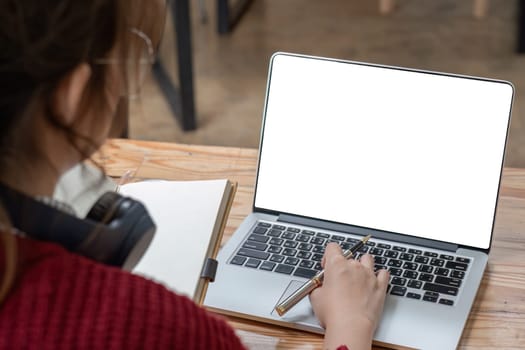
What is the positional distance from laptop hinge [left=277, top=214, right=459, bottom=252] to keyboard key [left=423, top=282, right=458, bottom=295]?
0.09m

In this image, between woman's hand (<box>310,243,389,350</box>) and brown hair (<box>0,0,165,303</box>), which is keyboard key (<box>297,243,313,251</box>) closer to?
woman's hand (<box>310,243,389,350</box>)

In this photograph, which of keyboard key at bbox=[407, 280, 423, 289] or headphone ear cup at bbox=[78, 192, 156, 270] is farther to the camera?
keyboard key at bbox=[407, 280, 423, 289]

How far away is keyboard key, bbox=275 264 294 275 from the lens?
0.97 meters

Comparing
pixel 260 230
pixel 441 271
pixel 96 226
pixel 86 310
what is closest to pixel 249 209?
pixel 260 230

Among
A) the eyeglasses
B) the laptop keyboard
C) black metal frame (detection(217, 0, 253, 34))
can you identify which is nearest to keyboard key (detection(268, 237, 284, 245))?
the laptop keyboard

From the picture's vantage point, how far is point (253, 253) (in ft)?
3.28

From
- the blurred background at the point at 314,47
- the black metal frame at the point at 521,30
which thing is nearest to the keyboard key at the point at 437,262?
the blurred background at the point at 314,47

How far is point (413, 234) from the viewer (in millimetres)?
1022

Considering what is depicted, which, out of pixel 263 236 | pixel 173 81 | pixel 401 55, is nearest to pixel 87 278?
pixel 263 236

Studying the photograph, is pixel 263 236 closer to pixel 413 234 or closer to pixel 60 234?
pixel 413 234

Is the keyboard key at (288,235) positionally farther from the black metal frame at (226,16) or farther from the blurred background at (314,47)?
the black metal frame at (226,16)

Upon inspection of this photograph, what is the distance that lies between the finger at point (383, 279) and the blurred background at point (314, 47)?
169 centimetres

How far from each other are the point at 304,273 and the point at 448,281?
163 mm

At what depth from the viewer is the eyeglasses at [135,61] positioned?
A: 2.12 feet
